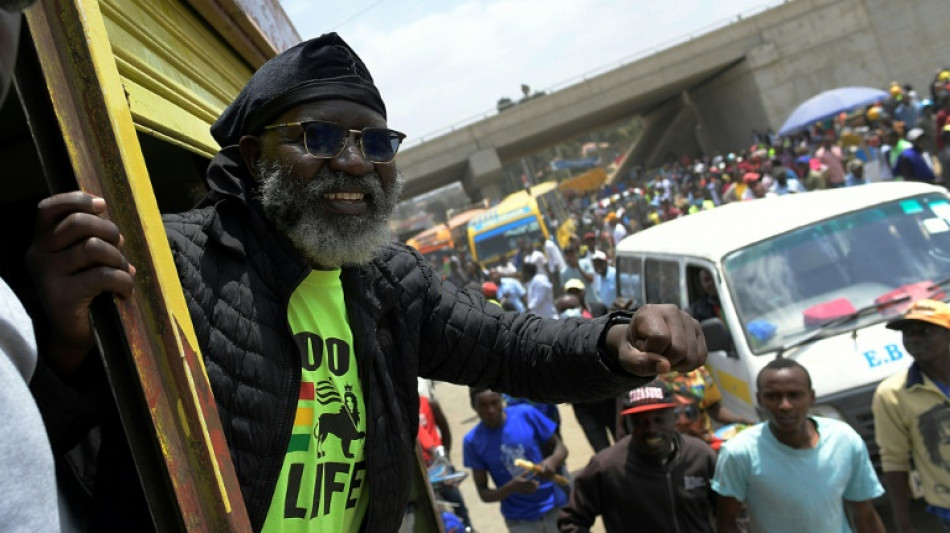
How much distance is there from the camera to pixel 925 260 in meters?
5.03

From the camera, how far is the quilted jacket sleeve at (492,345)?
189 cm

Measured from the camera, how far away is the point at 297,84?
1779 mm

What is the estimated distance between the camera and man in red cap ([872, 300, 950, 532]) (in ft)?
11.6

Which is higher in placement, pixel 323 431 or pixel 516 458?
pixel 323 431

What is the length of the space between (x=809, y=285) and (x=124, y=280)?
187 inches

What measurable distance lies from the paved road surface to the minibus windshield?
2224mm

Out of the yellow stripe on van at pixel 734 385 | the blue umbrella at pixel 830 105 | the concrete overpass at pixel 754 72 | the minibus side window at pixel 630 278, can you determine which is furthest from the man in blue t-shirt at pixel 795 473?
the concrete overpass at pixel 754 72

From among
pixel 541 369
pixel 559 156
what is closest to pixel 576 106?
pixel 541 369

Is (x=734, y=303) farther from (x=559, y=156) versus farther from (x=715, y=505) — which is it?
(x=559, y=156)

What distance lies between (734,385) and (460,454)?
5.11 m

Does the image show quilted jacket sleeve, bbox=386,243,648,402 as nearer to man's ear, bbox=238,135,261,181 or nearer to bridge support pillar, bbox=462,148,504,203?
man's ear, bbox=238,135,261,181

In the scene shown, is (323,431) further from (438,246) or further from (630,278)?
(438,246)

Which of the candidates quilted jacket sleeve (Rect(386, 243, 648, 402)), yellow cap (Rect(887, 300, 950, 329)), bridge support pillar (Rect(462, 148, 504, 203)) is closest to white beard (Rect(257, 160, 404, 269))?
quilted jacket sleeve (Rect(386, 243, 648, 402))

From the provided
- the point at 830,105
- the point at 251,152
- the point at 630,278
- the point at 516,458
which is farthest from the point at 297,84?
the point at 830,105
